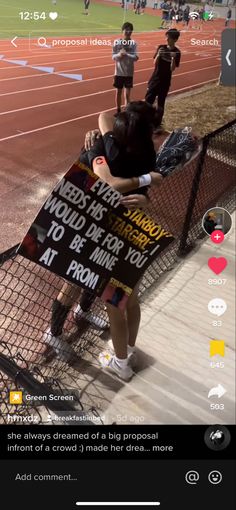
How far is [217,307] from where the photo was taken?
2205mm

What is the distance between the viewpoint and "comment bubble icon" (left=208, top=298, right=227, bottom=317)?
217 cm

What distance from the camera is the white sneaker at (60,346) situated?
224 centimetres

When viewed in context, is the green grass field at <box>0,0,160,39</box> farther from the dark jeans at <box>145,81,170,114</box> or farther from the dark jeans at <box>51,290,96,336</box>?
the dark jeans at <box>51,290,96,336</box>

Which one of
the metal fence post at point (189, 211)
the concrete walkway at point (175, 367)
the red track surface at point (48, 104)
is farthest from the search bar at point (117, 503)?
the red track surface at point (48, 104)

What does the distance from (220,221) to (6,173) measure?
2936 millimetres

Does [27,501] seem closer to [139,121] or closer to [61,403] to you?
[61,403]

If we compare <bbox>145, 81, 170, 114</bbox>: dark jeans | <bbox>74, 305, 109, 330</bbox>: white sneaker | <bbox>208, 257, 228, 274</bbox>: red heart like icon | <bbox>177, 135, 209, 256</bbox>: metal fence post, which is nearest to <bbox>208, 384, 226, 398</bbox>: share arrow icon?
<bbox>74, 305, 109, 330</bbox>: white sneaker

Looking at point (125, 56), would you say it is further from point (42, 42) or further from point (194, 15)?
point (42, 42)

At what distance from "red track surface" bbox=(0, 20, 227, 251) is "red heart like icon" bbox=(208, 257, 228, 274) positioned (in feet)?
5.69

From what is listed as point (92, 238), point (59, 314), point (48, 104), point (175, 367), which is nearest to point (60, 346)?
point (59, 314)

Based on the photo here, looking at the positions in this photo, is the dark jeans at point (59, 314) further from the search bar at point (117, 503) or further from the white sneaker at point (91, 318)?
the search bar at point (117, 503)

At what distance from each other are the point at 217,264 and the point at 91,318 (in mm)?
938

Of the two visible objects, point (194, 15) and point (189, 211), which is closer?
point (189, 211)

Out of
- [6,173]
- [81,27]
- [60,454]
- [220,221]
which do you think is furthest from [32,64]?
[60,454]
